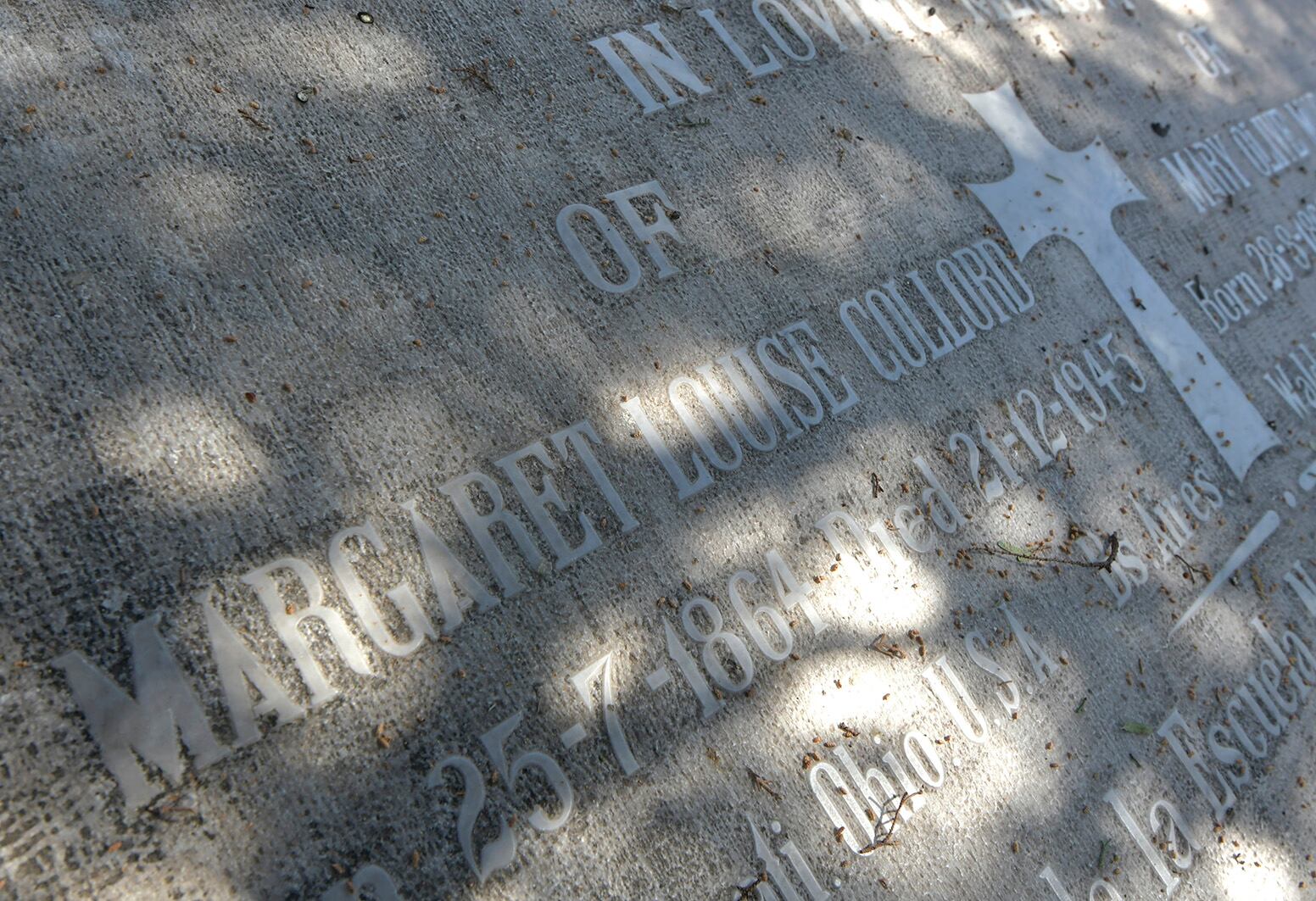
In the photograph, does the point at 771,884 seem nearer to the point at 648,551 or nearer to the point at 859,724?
the point at 859,724

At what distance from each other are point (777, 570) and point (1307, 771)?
216 centimetres

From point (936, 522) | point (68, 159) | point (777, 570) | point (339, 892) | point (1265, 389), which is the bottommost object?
point (339, 892)

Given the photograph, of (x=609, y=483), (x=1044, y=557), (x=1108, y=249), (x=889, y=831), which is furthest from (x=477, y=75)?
(x=1108, y=249)

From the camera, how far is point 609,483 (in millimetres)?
2342

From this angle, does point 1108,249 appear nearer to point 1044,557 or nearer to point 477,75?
point 1044,557

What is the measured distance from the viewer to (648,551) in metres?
2.32

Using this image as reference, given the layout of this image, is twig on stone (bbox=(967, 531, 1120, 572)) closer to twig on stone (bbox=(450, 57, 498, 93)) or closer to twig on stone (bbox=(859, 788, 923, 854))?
twig on stone (bbox=(859, 788, 923, 854))

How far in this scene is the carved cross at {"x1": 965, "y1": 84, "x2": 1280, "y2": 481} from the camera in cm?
349

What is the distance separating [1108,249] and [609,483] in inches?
96.4

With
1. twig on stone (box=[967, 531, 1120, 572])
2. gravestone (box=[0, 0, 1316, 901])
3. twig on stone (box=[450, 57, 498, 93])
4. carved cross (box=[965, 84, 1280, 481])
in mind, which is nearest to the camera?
gravestone (box=[0, 0, 1316, 901])

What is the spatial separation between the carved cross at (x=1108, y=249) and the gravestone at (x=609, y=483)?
2 centimetres

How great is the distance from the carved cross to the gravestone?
2 centimetres

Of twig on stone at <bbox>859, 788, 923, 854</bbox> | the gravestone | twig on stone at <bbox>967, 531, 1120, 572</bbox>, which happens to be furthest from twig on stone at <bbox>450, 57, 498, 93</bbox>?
twig on stone at <bbox>859, 788, 923, 854</bbox>

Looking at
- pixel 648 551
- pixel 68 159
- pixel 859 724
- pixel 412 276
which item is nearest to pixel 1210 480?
pixel 859 724
